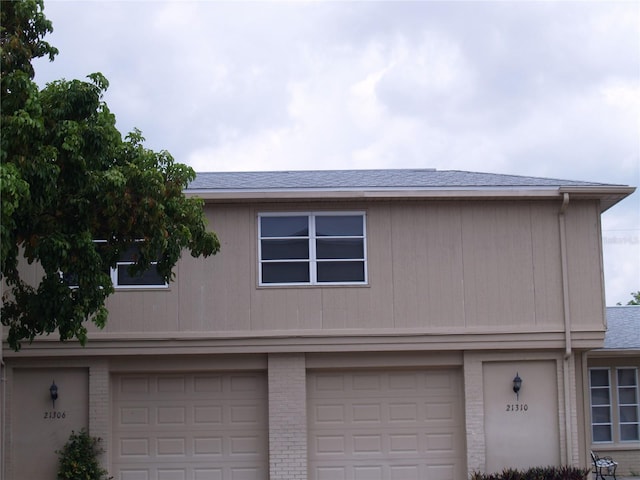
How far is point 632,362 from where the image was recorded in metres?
23.3

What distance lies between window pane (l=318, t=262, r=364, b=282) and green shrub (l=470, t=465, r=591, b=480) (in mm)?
4060

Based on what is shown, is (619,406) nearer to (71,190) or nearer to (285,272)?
(285,272)

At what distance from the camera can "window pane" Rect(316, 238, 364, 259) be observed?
17.8m

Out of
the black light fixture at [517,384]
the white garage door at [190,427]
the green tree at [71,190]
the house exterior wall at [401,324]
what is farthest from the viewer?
→ the white garage door at [190,427]

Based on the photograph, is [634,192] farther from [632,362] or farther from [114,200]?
[114,200]

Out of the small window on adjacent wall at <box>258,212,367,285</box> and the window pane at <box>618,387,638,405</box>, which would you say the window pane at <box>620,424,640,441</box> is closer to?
the window pane at <box>618,387,638,405</box>

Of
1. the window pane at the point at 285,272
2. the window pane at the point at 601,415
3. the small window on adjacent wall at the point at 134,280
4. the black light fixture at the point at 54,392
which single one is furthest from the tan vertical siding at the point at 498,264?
the black light fixture at the point at 54,392

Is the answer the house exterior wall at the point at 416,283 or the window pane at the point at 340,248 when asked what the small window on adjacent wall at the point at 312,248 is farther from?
the house exterior wall at the point at 416,283

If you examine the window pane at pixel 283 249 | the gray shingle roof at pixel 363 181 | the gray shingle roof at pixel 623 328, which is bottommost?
the gray shingle roof at pixel 623 328

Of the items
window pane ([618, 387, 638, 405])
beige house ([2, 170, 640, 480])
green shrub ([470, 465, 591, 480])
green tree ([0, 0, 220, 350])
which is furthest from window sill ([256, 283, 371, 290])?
window pane ([618, 387, 638, 405])

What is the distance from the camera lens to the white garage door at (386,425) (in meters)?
17.7

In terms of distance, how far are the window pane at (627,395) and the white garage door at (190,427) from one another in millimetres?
9820

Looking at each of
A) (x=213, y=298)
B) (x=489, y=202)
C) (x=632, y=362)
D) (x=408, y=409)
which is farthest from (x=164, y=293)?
(x=632, y=362)

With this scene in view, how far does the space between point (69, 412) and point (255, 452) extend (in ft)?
11.1
